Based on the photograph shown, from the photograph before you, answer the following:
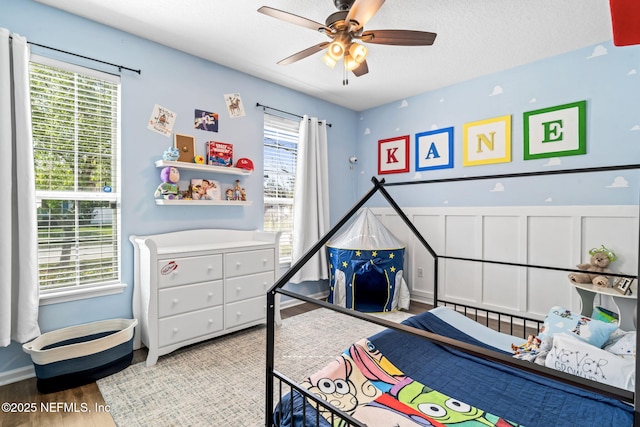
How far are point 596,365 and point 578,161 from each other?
2004 millimetres

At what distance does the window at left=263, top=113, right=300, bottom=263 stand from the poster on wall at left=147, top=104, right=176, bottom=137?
99 cm

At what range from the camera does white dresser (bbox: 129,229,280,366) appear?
7.50ft

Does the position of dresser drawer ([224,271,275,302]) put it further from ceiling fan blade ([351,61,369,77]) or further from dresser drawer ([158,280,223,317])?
ceiling fan blade ([351,61,369,77])

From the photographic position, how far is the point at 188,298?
2.43 m

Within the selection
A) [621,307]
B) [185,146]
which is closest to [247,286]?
[185,146]

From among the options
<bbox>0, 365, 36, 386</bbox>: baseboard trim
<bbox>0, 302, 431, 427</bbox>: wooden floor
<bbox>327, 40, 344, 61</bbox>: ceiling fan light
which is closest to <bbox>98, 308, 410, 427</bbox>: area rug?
<bbox>0, 302, 431, 427</bbox>: wooden floor

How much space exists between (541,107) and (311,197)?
2.38 m

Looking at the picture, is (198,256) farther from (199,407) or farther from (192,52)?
(192,52)

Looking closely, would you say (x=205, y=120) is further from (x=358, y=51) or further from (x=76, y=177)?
(x=358, y=51)

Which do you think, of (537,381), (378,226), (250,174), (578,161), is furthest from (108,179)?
(578,161)

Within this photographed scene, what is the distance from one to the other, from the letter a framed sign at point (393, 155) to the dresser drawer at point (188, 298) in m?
2.51

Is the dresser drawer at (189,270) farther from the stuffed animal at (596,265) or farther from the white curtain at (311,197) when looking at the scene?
the stuffed animal at (596,265)

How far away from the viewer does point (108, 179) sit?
96.5 inches

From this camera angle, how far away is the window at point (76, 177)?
217 centimetres
